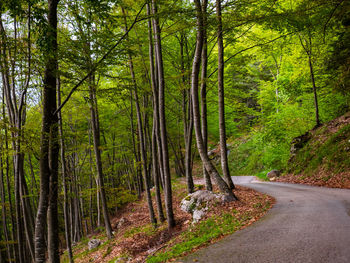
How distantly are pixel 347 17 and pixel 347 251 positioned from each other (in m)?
10.2

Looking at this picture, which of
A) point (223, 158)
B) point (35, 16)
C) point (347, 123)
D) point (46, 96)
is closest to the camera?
point (35, 16)

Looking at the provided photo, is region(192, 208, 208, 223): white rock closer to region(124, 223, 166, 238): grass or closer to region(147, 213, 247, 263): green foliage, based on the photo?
region(147, 213, 247, 263): green foliage

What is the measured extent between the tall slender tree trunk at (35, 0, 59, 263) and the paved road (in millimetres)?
3173

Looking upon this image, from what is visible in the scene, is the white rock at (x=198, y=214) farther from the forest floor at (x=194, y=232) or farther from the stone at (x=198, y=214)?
the forest floor at (x=194, y=232)

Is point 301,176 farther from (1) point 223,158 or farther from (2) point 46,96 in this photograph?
(2) point 46,96

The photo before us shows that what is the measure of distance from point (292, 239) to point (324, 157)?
9.50m

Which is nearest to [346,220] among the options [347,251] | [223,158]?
[347,251]

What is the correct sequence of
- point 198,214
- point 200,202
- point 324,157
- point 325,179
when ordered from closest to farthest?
point 198,214 < point 200,202 < point 325,179 < point 324,157

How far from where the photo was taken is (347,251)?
3.60 meters

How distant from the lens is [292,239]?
441cm

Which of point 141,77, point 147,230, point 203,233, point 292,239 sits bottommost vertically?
point 147,230

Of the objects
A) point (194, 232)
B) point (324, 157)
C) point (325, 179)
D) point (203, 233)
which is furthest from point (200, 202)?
point (324, 157)

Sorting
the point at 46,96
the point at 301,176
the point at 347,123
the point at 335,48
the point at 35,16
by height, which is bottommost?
the point at 301,176

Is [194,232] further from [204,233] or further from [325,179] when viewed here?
[325,179]
